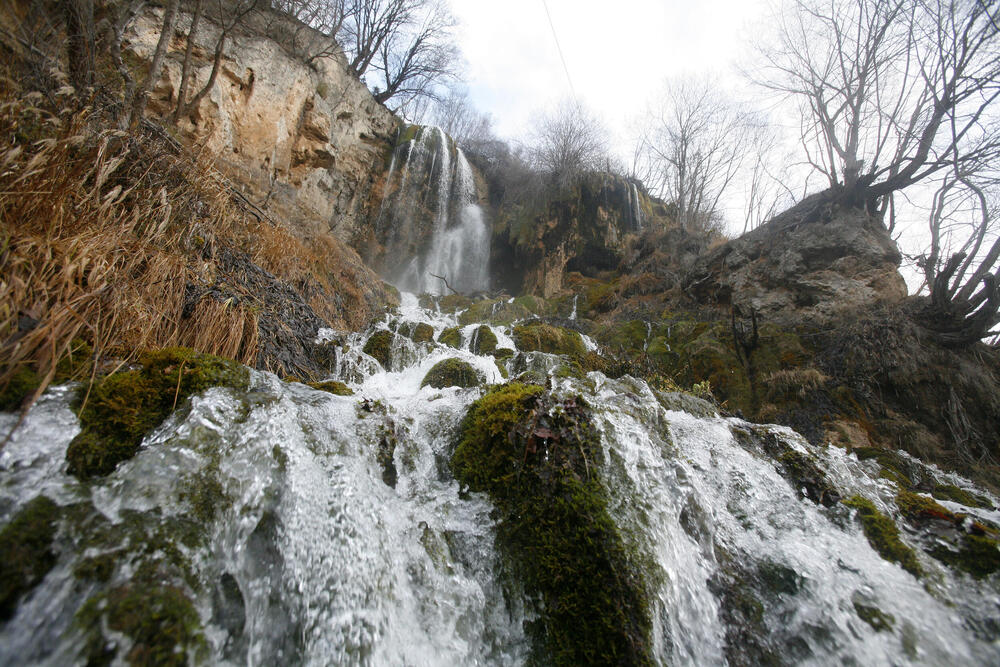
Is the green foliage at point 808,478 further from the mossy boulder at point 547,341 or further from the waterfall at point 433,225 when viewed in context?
the waterfall at point 433,225

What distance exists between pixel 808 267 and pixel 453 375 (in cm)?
740

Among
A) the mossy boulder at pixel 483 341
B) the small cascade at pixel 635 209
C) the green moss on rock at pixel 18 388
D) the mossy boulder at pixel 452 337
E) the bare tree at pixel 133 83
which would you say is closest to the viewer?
the green moss on rock at pixel 18 388

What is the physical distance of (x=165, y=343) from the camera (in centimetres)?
224

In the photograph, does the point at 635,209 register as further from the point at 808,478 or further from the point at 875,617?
the point at 875,617

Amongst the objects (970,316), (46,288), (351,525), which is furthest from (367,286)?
(970,316)

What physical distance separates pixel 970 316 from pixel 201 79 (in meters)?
13.8

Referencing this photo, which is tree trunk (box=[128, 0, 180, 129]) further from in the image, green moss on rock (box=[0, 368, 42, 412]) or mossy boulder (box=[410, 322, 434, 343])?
mossy boulder (box=[410, 322, 434, 343])

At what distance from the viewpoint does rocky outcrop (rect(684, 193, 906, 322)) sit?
256 inches

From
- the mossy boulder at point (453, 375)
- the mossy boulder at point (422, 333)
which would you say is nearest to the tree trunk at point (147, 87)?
the mossy boulder at point (453, 375)

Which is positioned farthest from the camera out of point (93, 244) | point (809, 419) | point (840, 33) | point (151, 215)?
point (840, 33)

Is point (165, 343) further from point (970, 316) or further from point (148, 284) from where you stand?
point (970, 316)

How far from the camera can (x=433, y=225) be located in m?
15.7

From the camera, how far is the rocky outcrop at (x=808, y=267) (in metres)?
6.50

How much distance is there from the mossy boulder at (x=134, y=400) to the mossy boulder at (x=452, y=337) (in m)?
4.81
